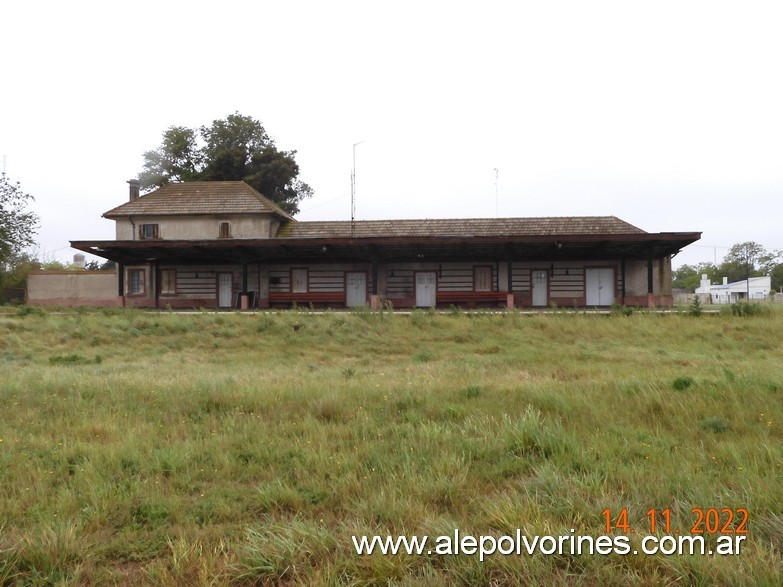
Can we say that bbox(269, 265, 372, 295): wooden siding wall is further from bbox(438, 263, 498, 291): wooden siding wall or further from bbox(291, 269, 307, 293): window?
bbox(438, 263, 498, 291): wooden siding wall

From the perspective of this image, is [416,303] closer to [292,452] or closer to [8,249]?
[292,452]

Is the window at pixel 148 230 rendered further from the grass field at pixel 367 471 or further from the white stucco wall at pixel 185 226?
the grass field at pixel 367 471

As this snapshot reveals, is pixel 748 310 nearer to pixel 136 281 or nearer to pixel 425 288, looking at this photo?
pixel 425 288

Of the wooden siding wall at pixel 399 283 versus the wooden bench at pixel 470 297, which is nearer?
the wooden bench at pixel 470 297

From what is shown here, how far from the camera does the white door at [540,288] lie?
25953 millimetres

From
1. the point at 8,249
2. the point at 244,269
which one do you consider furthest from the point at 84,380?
the point at 8,249

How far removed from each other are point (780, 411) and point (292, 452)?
4.86 meters

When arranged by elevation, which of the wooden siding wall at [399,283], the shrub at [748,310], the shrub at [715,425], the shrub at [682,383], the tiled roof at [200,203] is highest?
the tiled roof at [200,203]

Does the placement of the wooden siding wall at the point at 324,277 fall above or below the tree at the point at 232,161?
below

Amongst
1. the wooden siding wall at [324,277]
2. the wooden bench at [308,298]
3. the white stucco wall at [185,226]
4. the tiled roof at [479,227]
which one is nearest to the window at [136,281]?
the white stucco wall at [185,226]

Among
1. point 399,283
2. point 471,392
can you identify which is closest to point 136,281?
point 399,283

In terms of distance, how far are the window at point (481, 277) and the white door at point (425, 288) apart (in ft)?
6.52

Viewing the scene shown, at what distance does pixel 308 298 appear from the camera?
1017 inches

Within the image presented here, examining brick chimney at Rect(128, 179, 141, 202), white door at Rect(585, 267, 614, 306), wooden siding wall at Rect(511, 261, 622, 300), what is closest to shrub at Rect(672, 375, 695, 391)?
wooden siding wall at Rect(511, 261, 622, 300)
